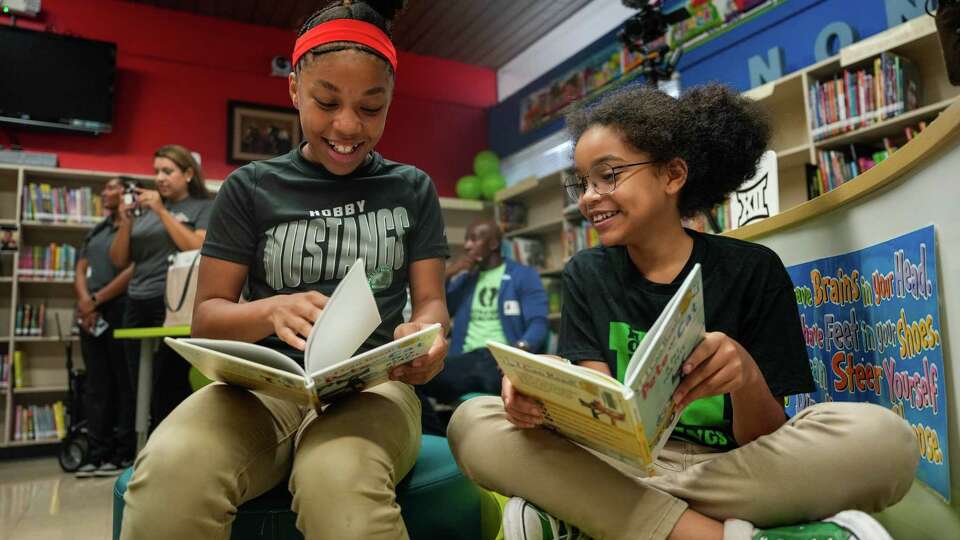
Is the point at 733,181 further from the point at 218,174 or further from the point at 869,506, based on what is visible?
the point at 218,174

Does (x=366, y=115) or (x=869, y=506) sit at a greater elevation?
(x=366, y=115)

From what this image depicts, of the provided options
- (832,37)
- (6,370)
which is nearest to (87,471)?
(6,370)

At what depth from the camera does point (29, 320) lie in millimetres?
4102

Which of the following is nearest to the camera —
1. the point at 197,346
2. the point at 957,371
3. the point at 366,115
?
the point at 197,346

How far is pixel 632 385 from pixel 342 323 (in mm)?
378

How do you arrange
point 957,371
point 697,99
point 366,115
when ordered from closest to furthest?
point 957,371
point 366,115
point 697,99

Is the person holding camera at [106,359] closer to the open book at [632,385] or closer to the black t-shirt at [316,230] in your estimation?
the black t-shirt at [316,230]

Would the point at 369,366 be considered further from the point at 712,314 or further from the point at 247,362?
the point at 712,314

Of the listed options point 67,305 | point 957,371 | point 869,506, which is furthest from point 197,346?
point 67,305

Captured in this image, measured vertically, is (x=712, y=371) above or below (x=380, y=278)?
below

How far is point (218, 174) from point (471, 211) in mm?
2047

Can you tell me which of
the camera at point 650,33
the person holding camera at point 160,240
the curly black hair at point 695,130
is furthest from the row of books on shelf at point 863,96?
the person holding camera at point 160,240

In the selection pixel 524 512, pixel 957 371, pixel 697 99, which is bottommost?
pixel 524 512

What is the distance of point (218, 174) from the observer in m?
4.95
